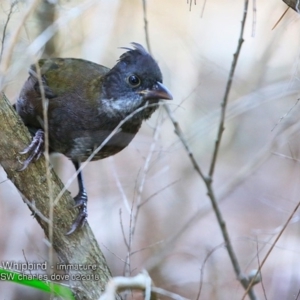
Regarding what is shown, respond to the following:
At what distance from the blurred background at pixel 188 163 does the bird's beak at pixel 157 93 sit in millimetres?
397

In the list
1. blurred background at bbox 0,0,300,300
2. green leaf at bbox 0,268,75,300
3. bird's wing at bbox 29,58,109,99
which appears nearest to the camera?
green leaf at bbox 0,268,75,300

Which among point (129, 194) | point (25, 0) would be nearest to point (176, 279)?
point (129, 194)

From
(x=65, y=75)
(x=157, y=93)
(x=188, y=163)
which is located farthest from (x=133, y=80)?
(x=188, y=163)

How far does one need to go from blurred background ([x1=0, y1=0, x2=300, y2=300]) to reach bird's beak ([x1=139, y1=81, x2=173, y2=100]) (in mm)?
397

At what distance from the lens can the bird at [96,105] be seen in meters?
3.08

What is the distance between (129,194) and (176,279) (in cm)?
80

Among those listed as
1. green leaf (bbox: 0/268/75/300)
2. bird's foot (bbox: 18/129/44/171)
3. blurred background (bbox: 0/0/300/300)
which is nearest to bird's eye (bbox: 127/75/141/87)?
blurred background (bbox: 0/0/300/300)

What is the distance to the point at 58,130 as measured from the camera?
308 centimetres

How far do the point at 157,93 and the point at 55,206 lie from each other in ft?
2.66

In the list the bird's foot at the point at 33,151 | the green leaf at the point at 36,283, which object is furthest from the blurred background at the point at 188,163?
the green leaf at the point at 36,283

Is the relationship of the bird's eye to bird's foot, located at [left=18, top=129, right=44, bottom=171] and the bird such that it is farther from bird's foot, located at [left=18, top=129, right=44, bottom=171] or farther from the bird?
bird's foot, located at [left=18, top=129, right=44, bottom=171]

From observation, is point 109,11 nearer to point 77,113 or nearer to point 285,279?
point 77,113

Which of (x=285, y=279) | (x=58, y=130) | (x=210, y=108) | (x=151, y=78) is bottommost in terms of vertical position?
(x=285, y=279)

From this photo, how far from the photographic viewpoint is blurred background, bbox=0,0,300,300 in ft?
13.2
